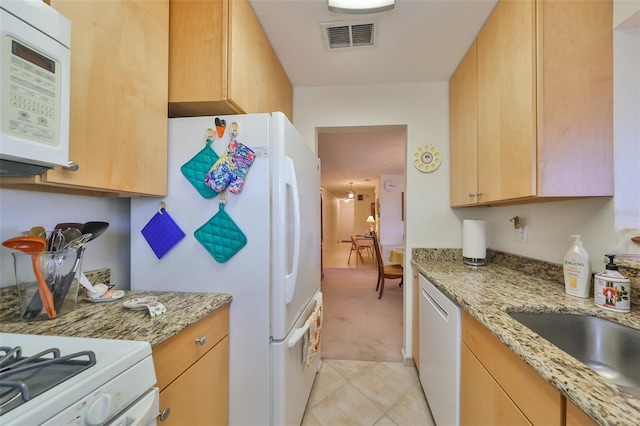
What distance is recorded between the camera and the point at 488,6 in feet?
4.53

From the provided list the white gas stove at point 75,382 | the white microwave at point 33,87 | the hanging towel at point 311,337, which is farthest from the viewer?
the hanging towel at point 311,337

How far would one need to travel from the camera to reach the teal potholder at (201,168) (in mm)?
1162

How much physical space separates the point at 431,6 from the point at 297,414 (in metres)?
2.29

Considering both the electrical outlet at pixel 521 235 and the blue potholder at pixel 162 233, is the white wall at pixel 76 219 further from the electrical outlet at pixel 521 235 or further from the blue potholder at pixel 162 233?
the electrical outlet at pixel 521 235

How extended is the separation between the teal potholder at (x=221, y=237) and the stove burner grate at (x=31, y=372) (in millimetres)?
577

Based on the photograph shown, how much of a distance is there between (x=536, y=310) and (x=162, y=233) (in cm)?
157

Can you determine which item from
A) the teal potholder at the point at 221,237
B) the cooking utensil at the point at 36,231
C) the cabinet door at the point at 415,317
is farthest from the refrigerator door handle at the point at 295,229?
the cabinet door at the point at 415,317

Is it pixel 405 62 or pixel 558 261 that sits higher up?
pixel 405 62

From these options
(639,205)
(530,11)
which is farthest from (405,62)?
(639,205)

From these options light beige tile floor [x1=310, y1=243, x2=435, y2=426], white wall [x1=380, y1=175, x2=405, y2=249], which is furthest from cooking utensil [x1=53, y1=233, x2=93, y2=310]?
white wall [x1=380, y1=175, x2=405, y2=249]

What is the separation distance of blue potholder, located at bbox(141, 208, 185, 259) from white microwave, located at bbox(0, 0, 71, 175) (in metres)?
0.48

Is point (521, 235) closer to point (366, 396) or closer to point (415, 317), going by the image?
point (415, 317)

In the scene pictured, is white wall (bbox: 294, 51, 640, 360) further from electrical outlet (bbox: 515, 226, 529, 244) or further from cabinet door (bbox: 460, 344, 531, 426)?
cabinet door (bbox: 460, 344, 531, 426)

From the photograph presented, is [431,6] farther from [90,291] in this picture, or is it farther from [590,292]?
[90,291]
